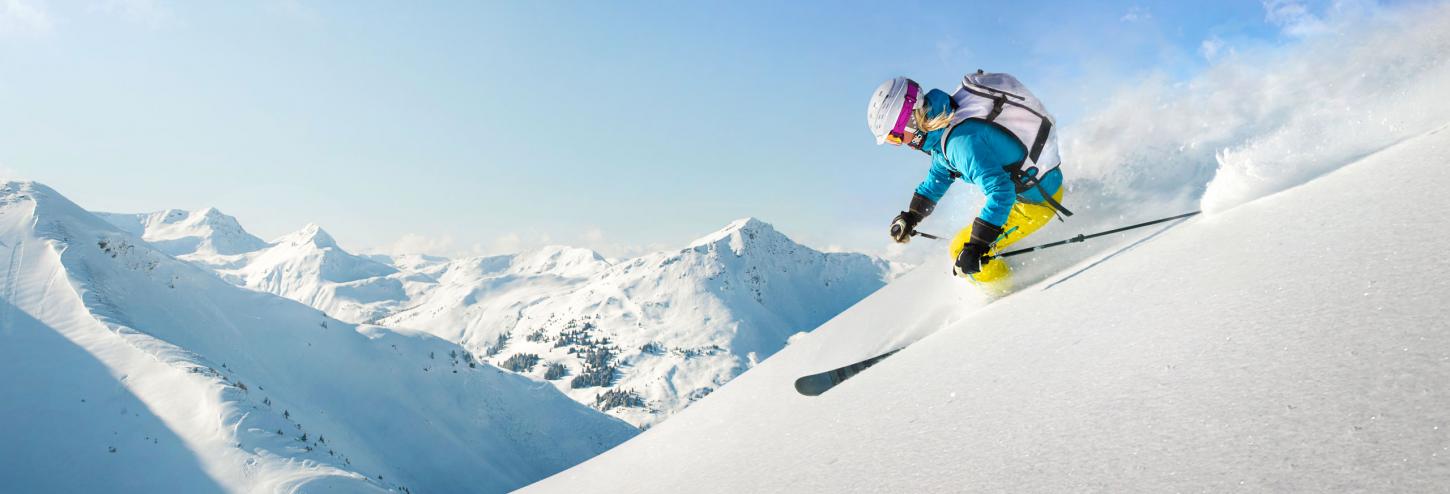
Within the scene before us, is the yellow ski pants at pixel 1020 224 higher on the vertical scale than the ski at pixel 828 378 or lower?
higher

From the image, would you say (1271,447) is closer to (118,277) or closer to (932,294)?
(932,294)

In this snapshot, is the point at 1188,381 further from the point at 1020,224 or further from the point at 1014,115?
the point at 1020,224

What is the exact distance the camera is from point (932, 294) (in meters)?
6.06

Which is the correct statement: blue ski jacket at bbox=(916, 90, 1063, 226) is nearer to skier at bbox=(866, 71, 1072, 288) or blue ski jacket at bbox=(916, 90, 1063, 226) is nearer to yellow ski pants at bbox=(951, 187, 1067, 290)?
skier at bbox=(866, 71, 1072, 288)

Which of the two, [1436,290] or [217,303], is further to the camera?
[217,303]

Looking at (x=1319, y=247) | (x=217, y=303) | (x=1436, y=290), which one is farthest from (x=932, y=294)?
(x=217, y=303)

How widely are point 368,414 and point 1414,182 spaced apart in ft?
139

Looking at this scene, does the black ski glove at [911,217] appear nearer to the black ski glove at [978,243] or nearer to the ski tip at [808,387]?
the black ski glove at [978,243]

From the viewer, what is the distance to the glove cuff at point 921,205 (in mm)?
6762

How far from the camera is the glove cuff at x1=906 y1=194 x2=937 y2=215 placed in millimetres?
6762

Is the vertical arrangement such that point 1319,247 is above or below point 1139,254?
below

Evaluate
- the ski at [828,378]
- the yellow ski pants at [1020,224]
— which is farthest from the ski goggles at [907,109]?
the ski at [828,378]

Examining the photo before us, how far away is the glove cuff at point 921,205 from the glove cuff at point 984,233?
1343mm

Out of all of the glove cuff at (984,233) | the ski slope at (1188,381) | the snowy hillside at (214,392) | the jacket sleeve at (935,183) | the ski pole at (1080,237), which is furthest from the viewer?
the snowy hillside at (214,392)
